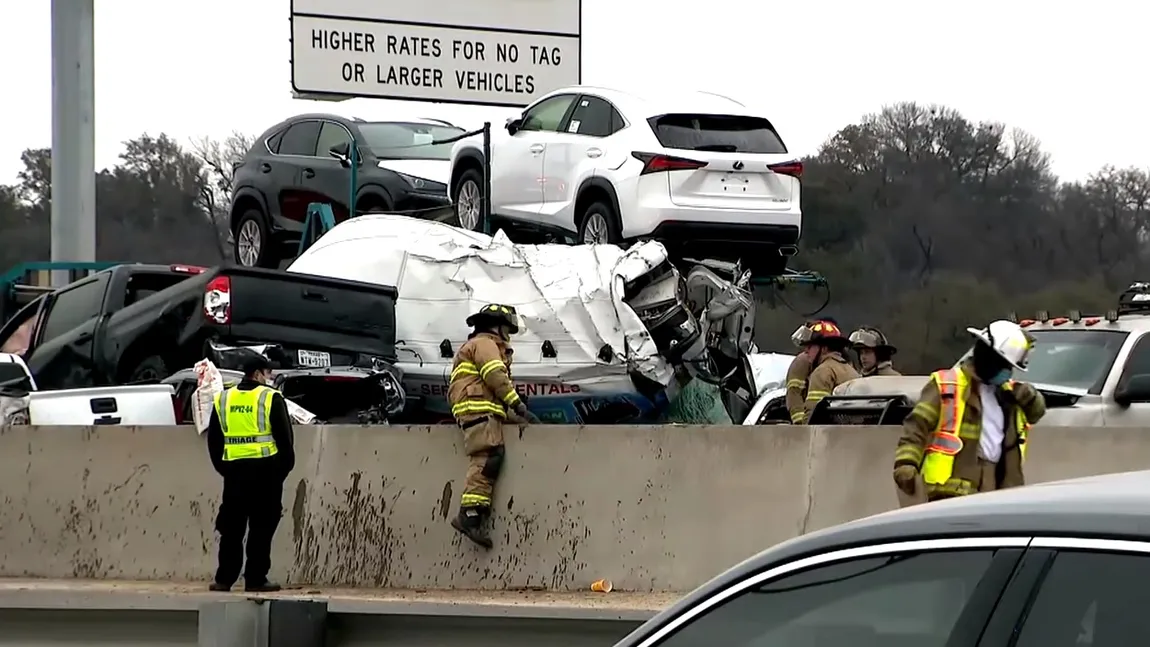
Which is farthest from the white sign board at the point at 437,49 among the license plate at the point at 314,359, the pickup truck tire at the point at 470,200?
the license plate at the point at 314,359

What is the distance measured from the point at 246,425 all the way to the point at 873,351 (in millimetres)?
5620

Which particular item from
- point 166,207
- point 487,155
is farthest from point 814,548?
point 166,207

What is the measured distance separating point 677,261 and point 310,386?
3.75 metres

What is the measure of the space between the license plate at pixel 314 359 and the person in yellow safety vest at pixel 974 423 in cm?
638

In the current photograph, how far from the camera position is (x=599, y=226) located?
1434 cm

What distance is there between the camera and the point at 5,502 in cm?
1044

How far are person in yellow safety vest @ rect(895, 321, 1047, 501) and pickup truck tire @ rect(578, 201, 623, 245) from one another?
689cm

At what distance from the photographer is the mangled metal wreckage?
12836mm

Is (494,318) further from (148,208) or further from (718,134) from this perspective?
(148,208)

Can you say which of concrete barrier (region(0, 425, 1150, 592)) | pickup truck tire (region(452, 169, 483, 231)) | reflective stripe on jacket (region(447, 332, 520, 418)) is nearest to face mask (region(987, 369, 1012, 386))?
concrete barrier (region(0, 425, 1150, 592))

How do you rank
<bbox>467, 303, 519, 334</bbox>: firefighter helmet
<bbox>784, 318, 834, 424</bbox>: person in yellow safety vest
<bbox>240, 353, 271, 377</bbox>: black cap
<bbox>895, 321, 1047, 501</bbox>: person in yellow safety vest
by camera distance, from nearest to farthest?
<bbox>895, 321, 1047, 501</bbox>: person in yellow safety vest
<bbox>240, 353, 271, 377</bbox>: black cap
<bbox>467, 303, 519, 334</bbox>: firefighter helmet
<bbox>784, 318, 834, 424</bbox>: person in yellow safety vest

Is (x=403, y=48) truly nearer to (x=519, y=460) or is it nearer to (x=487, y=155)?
(x=487, y=155)

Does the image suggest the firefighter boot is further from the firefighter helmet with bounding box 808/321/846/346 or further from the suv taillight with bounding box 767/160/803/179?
the suv taillight with bounding box 767/160/803/179

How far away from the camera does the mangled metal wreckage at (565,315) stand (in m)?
12.8
